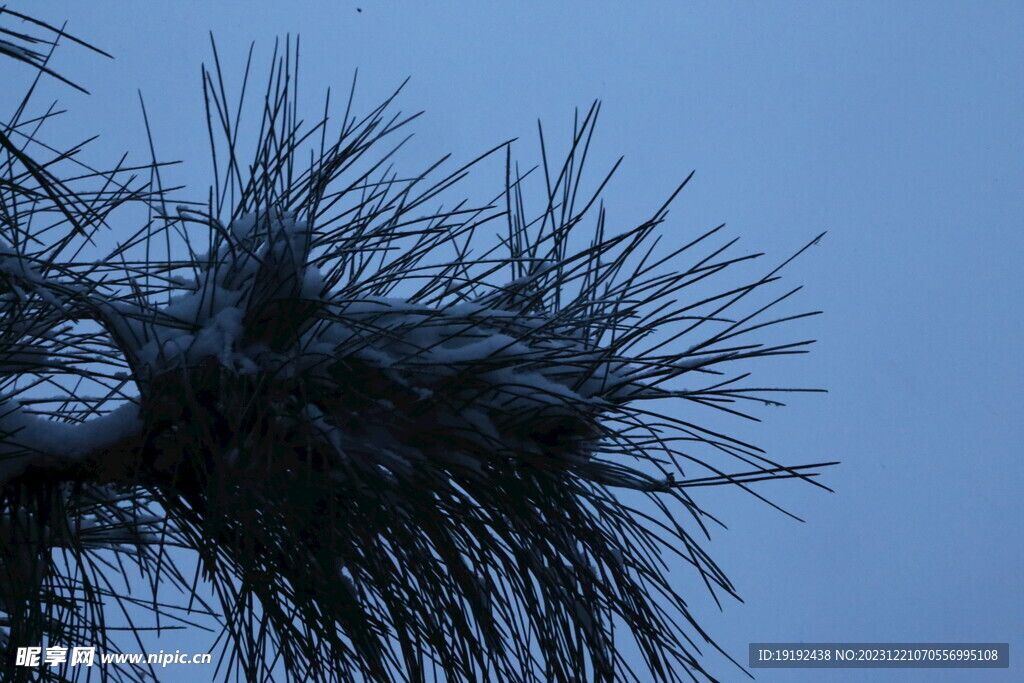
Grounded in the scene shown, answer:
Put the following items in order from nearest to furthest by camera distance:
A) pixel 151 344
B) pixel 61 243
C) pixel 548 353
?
1. pixel 151 344
2. pixel 548 353
3. pixel 61 243

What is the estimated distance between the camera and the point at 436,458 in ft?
2.74

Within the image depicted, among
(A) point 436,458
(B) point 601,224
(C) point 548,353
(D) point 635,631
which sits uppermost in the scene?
(B) point 601,224

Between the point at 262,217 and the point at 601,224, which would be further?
the point at 601,224

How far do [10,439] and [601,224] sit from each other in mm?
671

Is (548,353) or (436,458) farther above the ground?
(548,353)

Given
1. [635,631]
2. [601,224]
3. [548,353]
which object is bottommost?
[635,631]

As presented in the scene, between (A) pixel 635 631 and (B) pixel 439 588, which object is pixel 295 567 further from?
(A) pixel 635 631

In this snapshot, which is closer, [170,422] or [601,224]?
[170,422]

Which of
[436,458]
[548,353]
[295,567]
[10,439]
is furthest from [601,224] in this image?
[10,439]

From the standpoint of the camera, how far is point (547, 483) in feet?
2.99

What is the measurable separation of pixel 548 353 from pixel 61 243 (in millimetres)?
573

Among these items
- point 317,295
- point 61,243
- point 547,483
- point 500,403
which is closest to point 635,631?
point 547,483

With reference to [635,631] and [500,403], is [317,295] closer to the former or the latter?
[500,403]

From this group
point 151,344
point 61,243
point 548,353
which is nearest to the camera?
point 151,344
